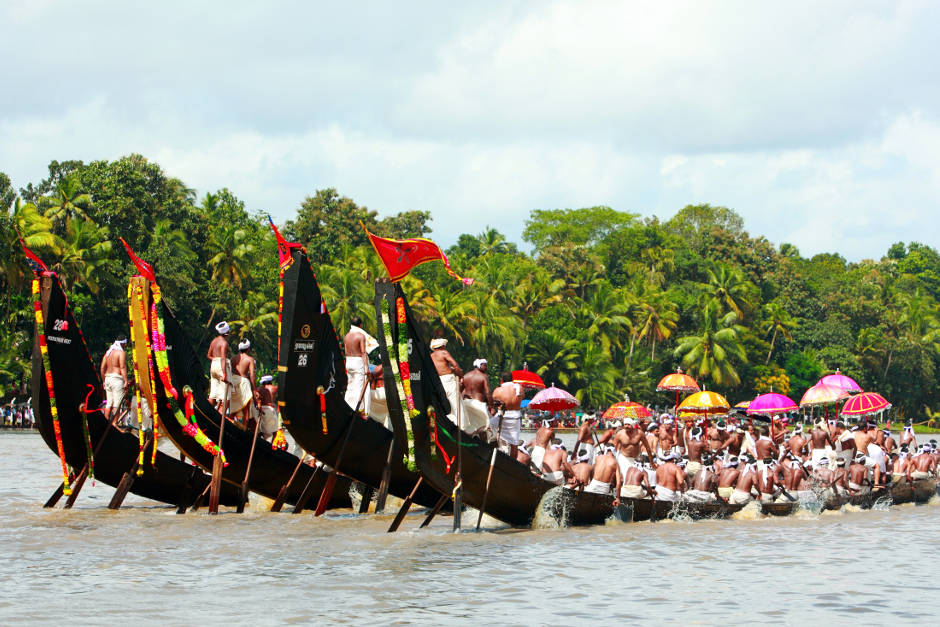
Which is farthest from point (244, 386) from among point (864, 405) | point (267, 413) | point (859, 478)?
point (864, 405)

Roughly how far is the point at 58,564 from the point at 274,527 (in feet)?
13.4

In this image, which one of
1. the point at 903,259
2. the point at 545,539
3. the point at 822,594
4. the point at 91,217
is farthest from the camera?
the point at 903,259

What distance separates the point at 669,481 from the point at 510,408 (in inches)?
110

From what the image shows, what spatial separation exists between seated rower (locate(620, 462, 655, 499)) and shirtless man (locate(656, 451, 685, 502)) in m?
0.25

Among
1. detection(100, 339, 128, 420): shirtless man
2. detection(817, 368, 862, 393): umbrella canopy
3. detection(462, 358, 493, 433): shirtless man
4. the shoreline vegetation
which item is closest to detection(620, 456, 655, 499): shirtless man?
detection(462, 358, 493, 433): shirtless man

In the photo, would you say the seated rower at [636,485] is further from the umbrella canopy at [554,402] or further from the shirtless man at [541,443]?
the umbrella canopy at [554,402]

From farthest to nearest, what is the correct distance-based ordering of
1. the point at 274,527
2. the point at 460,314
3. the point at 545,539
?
1. the point at 460,314
2. the point at 274,527
3. the point at 545,539

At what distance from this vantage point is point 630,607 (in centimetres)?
1130

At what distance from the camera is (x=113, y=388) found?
1925cm

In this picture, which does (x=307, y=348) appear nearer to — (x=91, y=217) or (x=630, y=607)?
(x=630, y=607)

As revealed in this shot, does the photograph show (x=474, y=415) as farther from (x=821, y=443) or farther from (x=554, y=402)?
(x=821, y=443)

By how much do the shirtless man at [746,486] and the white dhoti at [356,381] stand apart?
6.20m

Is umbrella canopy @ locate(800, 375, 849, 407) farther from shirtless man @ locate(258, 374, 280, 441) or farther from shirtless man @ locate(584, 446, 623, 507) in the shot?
shirtless man @ locate(258, 374, 280, 441)

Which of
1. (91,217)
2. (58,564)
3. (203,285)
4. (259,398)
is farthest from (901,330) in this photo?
(58,564)
